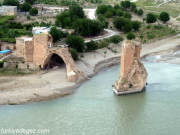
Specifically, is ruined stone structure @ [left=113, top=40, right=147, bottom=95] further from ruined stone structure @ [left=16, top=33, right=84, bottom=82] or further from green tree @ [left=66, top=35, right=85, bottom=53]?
green tree @ [left=66, top=35, right=85, bottom=53]

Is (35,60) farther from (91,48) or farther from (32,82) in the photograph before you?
(91,48)

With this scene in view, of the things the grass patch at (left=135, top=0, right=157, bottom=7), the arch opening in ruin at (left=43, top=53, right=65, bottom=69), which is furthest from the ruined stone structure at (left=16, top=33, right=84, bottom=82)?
the grass patch at (left=135, top=0, right=157, bottom=7)

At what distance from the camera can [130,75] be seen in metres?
28.2

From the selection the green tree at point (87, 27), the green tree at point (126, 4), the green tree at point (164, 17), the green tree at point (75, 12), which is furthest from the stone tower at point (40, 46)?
the green tree at point (126, 4)

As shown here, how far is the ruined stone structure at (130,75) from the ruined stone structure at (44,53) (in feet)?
14.7

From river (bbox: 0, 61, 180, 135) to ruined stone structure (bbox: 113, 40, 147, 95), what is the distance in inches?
23.3

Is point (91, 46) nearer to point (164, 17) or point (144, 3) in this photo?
point (164, 17)

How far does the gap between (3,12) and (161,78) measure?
35.6 metres

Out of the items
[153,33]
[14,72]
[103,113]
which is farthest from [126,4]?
[103,113]

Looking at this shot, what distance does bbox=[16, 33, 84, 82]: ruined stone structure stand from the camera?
31078 millimetres

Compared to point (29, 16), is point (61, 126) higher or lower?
lower

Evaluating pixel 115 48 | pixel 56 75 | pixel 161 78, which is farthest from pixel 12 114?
pixel 115 48

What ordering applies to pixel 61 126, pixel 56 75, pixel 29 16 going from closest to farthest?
pixel 61 126, pixel 56 75, pixel 29 16

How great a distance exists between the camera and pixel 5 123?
23.8m
